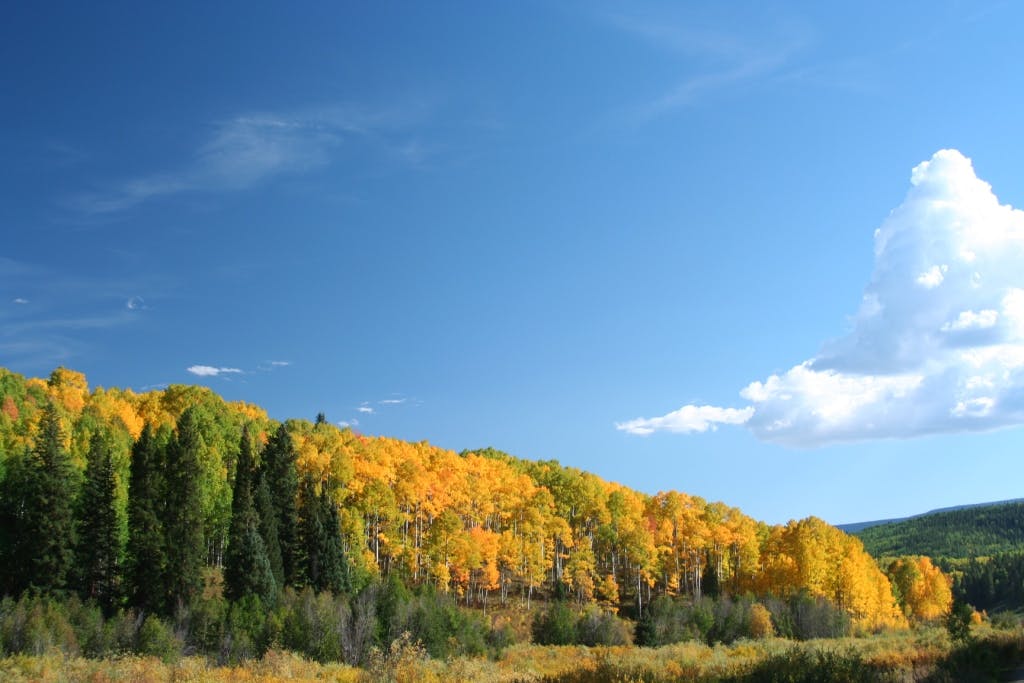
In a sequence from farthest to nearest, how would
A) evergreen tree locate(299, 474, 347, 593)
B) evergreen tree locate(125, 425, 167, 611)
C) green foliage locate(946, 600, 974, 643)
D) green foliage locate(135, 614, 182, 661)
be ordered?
evergreen tree locate(299, 474, 347, 593) → evergreen tree locate(125, 425, 167, 611) → green foliage locate(135, 614, 182, 661) → green foliage locate(946, 600, 974, 643)

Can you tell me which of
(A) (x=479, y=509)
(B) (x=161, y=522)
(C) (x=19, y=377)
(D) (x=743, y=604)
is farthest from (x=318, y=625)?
(C) (x=19, y=377)

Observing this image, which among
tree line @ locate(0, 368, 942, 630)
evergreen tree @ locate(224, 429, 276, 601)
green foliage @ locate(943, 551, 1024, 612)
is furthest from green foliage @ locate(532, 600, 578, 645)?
green foliage @ locate(943, 551, 1024, 612)

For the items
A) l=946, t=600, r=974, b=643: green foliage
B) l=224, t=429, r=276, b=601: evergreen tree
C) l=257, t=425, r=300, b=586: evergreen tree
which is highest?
l=257, t=425, r=300, b=586: evergreen tree

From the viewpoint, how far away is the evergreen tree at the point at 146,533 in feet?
174

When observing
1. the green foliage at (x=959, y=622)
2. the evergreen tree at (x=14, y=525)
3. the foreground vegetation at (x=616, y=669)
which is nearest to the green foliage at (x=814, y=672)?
the foreground vegetation at (x=616, y=669)

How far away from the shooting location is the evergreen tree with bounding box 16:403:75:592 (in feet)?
172

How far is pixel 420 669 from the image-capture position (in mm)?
27812

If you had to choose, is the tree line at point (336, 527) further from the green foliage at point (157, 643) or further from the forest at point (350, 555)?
the green foliage at point (157, 643)

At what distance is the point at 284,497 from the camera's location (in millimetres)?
67250

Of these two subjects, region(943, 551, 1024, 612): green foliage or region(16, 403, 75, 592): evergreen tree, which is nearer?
region(16, 403, 75, 592): evergreen tree

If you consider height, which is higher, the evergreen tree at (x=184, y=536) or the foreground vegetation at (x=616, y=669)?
the evergreen tree at (x=184, y=536)

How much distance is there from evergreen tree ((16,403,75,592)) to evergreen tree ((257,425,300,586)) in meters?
13.0

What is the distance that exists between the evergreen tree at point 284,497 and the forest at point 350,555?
173mm

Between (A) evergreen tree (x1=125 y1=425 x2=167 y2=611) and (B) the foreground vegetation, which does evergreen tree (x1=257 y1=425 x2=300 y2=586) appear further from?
(B) the foreground vegetation
